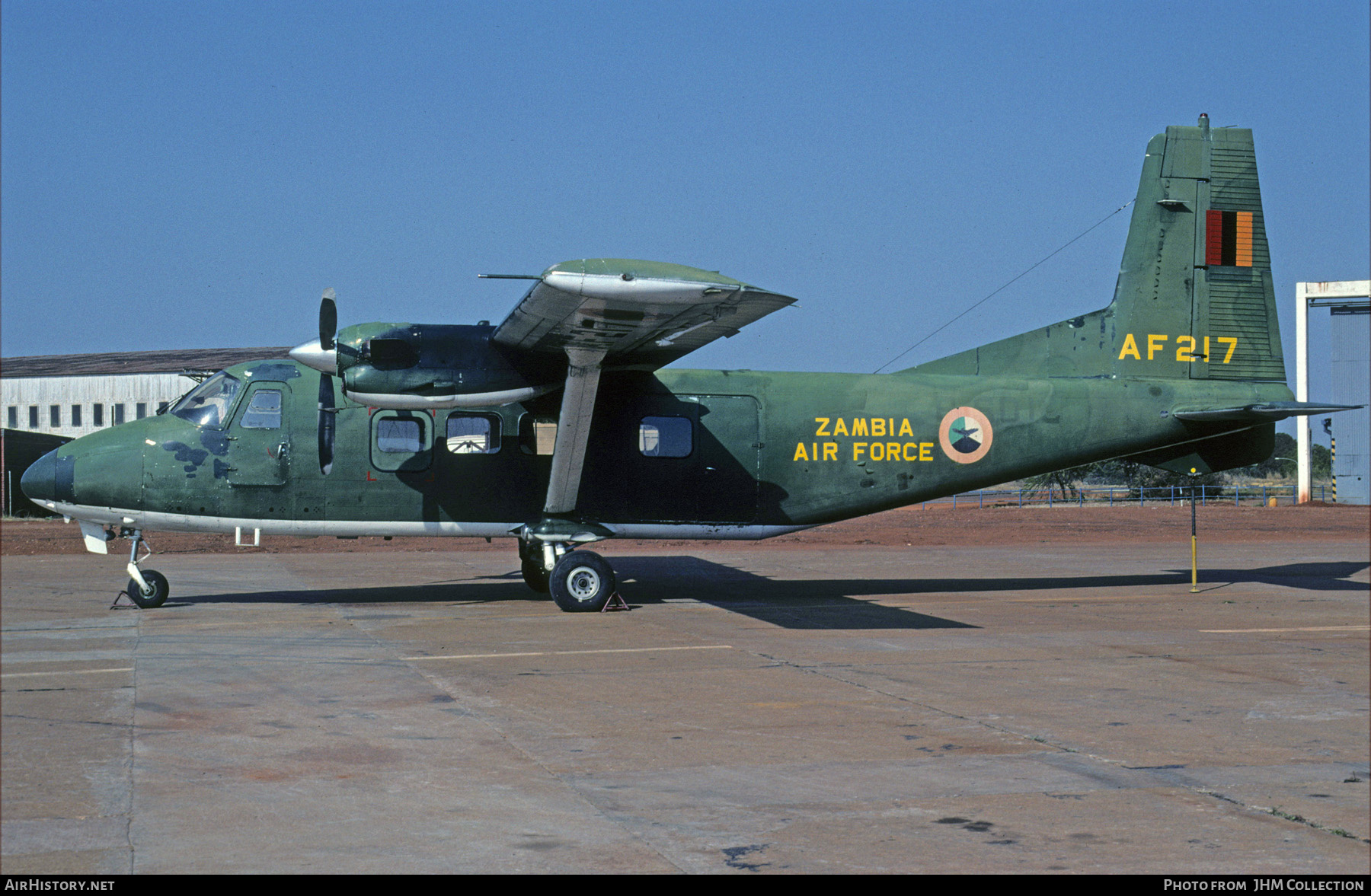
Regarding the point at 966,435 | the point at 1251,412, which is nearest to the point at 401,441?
the point at 966,435

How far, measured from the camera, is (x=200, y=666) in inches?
371

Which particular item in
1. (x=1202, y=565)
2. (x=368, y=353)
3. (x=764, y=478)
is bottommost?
(x=1202, y=565)

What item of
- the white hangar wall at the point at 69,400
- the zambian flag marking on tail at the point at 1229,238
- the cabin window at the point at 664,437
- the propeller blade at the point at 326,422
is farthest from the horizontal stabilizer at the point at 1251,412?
the white hangar wall at the point at 69,400

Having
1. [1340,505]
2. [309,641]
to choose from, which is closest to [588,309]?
[309,641]

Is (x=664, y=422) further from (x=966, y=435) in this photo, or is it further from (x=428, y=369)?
(x=966, y=435)

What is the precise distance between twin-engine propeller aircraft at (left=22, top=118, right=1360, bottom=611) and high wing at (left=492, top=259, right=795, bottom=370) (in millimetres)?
79

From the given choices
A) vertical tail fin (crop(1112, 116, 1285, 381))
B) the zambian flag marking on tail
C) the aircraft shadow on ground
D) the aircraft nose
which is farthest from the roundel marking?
the aircraft nose

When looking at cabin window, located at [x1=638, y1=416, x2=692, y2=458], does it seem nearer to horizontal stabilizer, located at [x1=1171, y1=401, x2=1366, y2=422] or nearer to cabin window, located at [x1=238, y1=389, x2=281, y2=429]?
cabin window, located at [x1=238, y1=389, x2=281, y2=429]

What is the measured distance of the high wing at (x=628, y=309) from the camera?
10.6 m

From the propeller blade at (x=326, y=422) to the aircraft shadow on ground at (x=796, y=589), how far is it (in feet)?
6.21

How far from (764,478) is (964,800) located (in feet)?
32.6

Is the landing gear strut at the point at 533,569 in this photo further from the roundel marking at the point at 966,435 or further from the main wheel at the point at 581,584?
the roundel marking at the point at 966,435
